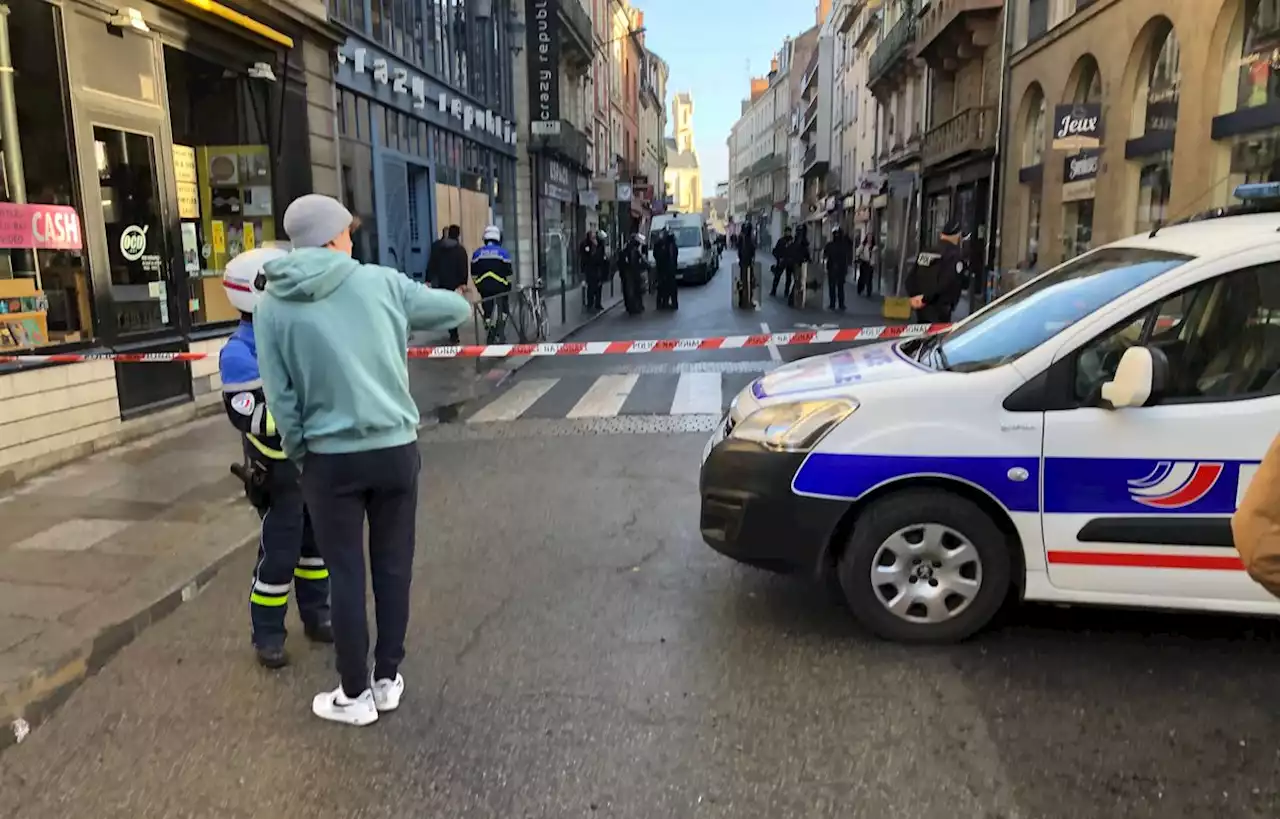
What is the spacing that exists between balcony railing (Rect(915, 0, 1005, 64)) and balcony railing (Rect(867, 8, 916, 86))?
4.08 m

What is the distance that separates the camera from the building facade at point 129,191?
7574mm

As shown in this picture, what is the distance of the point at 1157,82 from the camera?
15.3m

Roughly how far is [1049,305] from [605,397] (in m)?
6.84

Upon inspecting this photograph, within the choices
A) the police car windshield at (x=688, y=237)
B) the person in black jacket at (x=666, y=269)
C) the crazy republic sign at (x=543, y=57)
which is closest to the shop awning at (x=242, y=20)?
the person in black jacket at (x=666, y=269)

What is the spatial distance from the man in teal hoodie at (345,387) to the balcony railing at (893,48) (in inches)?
1189

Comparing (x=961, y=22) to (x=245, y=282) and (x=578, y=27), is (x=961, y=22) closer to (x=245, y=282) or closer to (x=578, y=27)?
(x=578, y=27)

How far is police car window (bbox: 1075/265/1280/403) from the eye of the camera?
3.62m

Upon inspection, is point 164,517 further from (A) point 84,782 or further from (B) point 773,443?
(B) point 773,443

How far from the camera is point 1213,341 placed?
12.3 feet

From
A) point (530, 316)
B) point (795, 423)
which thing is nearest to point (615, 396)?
point (530, 316)

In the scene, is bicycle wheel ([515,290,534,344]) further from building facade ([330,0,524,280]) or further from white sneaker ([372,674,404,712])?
white sneaker ([372,674,404,712])

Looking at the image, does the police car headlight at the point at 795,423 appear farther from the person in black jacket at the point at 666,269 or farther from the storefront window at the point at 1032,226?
the person in black jacket at the point at 666,269

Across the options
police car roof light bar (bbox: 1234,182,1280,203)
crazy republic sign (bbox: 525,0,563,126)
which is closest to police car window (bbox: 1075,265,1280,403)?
police car roof light bar (bbox: 1234,182,1280,203)

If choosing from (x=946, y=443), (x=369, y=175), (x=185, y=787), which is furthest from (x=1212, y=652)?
(x=369, y=175)
